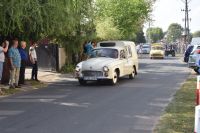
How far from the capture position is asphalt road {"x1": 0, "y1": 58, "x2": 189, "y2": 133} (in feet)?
32.2

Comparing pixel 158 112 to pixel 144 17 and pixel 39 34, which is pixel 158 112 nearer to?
pixel 39 34

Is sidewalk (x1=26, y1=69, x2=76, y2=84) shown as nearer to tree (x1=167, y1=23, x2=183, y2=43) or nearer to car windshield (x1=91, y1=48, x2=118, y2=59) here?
car windshield (x1=91, y1=48, x2=118, y2=59)

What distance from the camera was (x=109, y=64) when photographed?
18797 mm

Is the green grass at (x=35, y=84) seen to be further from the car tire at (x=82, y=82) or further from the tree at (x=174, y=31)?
the tree at (x=174, y=31)

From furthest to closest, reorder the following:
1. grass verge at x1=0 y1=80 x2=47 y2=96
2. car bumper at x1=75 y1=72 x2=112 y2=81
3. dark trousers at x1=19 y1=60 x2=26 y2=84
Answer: car bumper at x1=75 y1=72 x2=112 y2=81 < dark trousers at x1=19 y1=60 x2=26 y2=84 < grass verge at x1=0 y1=80 x2=47 y2=96

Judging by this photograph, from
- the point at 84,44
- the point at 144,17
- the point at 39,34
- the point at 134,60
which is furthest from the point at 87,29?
the point at 144,17

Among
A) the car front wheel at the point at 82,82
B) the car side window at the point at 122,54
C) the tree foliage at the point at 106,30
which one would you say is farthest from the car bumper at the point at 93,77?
the tree foliage at the point at 106,30

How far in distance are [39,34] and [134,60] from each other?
552 centimetres

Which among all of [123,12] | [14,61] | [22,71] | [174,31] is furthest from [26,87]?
[174,31]

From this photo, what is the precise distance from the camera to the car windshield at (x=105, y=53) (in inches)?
793

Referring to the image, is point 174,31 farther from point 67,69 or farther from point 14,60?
point 14,60

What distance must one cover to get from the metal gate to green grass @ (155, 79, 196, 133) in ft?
38.7

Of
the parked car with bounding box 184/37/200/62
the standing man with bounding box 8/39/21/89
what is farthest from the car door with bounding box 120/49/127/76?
the parked car with bounding box 184/37/200/62

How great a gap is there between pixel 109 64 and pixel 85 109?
21.8ft
